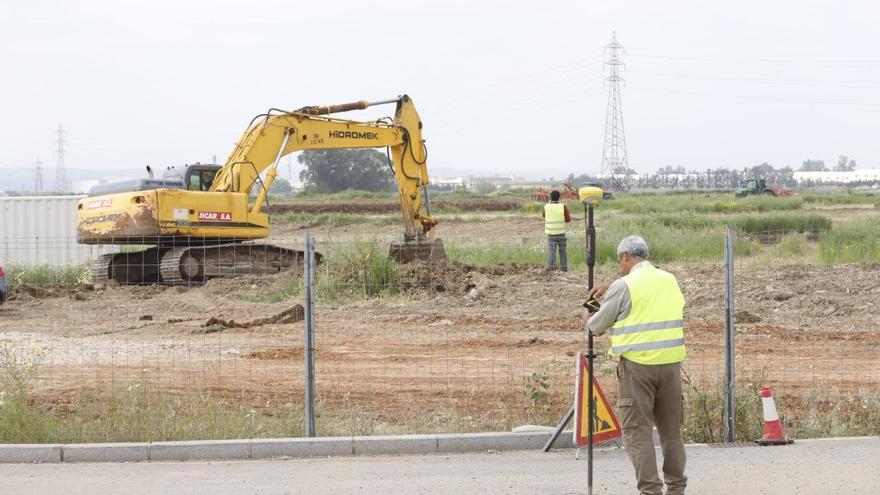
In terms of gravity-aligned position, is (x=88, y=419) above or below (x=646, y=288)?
below

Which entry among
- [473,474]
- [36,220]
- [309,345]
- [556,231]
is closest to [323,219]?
[36,220]

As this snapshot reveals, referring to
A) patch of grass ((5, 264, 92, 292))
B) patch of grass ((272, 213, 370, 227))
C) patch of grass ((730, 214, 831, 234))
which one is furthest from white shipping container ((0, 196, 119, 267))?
patch of grass ((272, 213, 370, 227))

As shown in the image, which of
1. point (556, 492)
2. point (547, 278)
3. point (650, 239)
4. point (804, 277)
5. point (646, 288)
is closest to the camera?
point (646, 288)

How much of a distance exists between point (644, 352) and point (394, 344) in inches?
334

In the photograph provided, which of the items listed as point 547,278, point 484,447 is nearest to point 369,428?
point 484,447

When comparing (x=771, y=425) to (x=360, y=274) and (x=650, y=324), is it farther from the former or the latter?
(x=360, y=274)

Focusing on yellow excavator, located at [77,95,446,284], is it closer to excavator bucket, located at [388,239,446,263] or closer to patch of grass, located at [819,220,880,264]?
excavator bucket, located at [388,239,446,263]

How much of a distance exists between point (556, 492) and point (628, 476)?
701 millimetres

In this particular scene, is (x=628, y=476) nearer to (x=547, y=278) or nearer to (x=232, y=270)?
(x=547, y=278)

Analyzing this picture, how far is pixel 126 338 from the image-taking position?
1720cm

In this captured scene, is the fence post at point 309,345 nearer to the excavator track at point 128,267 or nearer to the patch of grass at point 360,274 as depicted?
the patch of grass at point 360,274

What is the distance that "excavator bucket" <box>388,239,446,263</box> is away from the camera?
77.3ft

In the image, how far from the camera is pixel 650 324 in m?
7.57

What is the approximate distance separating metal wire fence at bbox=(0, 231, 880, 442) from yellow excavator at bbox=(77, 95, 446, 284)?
30cm
